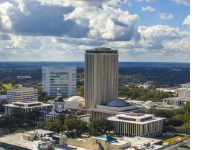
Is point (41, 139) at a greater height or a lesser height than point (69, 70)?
lesser

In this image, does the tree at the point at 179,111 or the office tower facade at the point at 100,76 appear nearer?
the tree at the point at 179,111

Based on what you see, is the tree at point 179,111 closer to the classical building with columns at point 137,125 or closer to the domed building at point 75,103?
the classical building with columns at point 137,125

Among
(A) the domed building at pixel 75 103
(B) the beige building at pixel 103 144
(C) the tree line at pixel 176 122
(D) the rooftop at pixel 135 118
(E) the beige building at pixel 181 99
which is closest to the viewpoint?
(B) the beige building at pixel 103 144

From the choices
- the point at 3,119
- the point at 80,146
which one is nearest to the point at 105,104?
the point at 3,119

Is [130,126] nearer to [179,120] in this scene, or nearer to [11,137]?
[179,120]

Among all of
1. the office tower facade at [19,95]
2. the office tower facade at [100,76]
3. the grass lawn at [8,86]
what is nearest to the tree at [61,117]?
the office tower facade at [100,76]

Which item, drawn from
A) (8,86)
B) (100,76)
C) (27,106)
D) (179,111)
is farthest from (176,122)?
(8,86)

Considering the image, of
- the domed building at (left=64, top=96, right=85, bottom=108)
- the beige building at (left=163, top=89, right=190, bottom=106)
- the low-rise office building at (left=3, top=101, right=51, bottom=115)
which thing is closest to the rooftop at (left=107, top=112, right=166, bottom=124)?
the domed building at (left=64, top=96, right=85, bottom=108)
